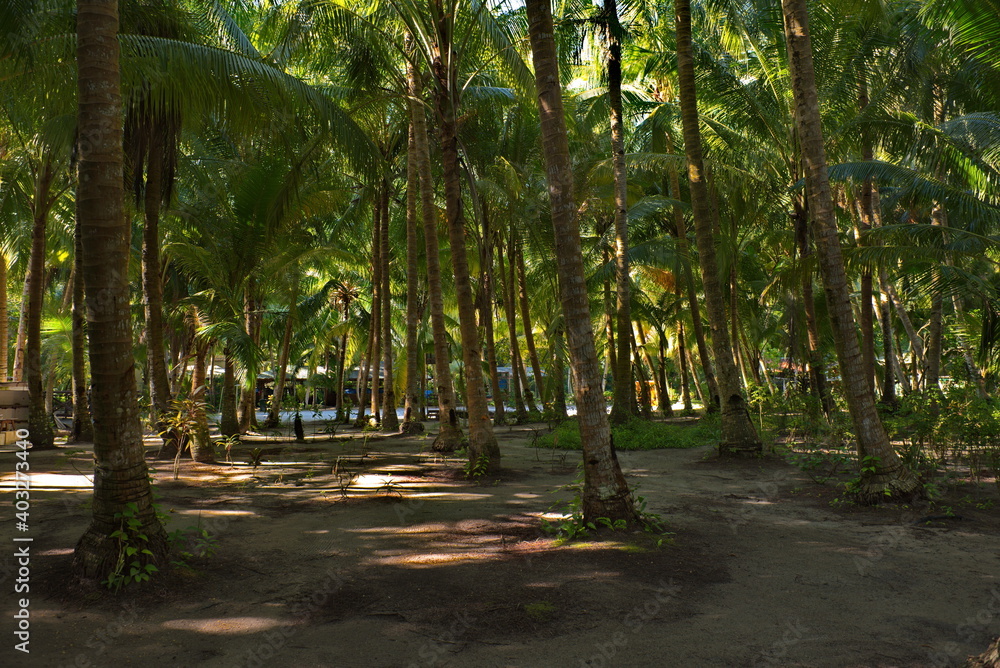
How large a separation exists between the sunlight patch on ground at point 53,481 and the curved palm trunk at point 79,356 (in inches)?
26.5

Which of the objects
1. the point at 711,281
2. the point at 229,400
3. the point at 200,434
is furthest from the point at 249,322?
the point at 711,281

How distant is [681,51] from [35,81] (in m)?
9.19

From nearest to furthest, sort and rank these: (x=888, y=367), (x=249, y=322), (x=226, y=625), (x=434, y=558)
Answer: (x=226, y=625) → (x=434, y=558) → (x=249, y=322) → (x=888, y=367)

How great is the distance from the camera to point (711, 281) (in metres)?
10.5

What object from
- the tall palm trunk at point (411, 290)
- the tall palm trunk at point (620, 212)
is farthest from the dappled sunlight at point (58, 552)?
the tall palm trunk at point (620, 212)

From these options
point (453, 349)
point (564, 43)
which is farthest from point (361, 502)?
point (453, 349)

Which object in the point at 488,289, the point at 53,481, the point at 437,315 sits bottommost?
the point at 53,481

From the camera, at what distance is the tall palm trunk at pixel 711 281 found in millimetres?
10578

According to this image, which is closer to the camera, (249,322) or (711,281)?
(711,281)

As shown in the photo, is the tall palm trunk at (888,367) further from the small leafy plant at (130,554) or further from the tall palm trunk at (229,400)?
the small leafy plant at (130,554)

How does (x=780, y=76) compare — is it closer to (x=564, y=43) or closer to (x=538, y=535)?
(x=564, y=43)

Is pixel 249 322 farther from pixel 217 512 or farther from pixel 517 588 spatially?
pixel 517 588

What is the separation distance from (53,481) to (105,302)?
5640mm

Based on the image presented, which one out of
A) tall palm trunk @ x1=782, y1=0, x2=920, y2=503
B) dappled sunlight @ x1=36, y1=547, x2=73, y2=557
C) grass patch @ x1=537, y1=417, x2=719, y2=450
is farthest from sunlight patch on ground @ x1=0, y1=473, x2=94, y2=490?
tall palm trunk @ x1=782, y1=0, x2=920, y2=503
